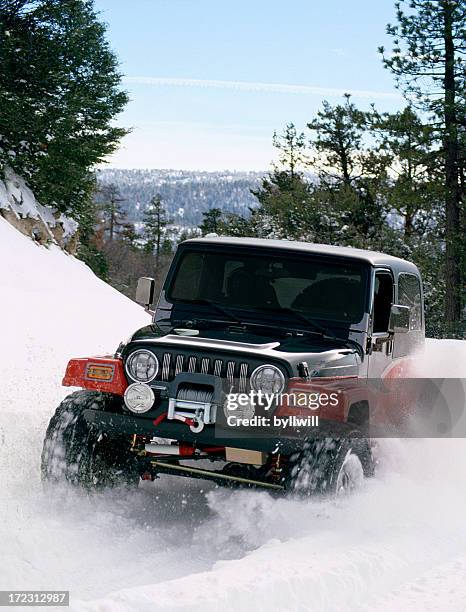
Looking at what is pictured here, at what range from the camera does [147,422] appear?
5.66 metres

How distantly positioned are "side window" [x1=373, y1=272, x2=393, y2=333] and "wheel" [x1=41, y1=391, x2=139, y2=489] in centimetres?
230

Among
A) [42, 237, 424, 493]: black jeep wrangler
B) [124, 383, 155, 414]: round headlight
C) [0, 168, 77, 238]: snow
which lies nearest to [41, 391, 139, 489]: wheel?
[42, 237, 424, 493]: black jeep wrangler

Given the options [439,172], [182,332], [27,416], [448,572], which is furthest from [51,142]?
[448,572]

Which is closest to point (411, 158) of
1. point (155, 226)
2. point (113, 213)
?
point (155, 226)

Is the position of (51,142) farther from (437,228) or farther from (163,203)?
(163,203)

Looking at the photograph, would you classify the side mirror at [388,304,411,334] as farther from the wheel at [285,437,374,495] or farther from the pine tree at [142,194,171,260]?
the pine tree at [142,194,171,260]

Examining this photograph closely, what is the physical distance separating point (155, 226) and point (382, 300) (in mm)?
91991

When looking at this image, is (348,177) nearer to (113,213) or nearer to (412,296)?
(412,296)

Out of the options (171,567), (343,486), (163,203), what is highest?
(163,203)

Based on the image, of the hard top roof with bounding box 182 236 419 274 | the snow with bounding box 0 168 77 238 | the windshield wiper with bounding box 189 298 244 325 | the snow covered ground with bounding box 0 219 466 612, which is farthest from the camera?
the snow with bounding box 0 168 77 238

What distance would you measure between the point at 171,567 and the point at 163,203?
94.2 metres

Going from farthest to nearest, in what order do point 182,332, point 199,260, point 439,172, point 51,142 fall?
point 439,172
point 51,142
point 199,260
point 182,332

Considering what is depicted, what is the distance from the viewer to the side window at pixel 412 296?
7.46 metres

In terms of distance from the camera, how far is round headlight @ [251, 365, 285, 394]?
5.52 m
